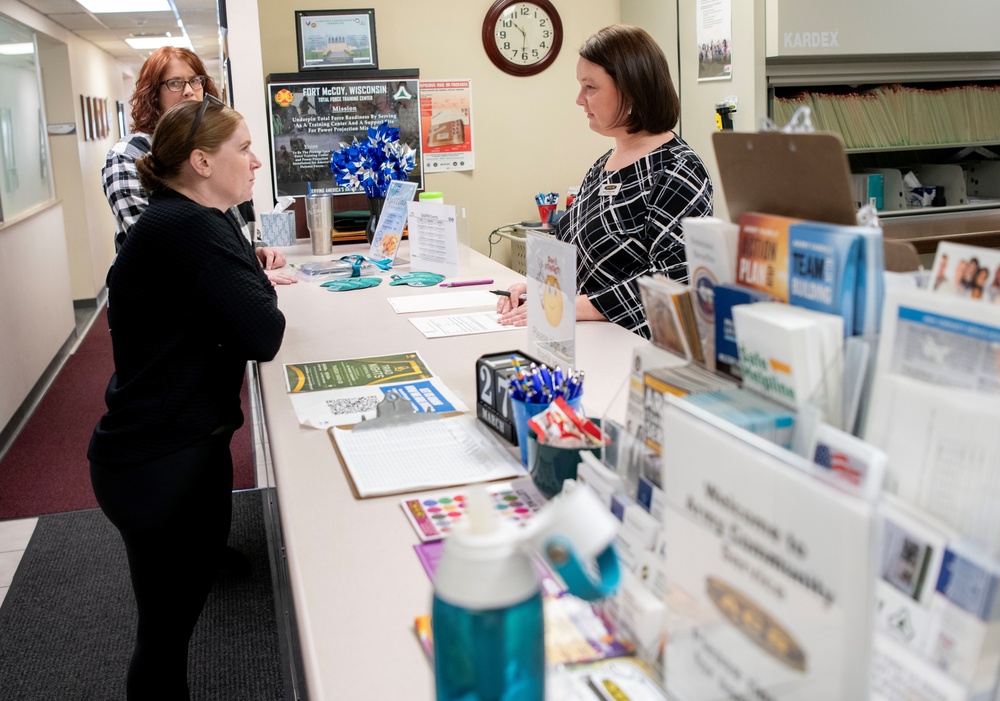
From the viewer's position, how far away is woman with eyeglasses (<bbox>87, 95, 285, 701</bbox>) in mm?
1768

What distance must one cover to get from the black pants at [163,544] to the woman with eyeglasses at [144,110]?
117 centimetres

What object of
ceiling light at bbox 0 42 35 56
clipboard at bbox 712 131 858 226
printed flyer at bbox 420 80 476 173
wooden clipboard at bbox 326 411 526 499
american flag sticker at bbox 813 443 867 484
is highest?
ceiling light at bbox 0 42 35 56

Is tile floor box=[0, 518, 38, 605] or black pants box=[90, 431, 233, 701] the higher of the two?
black pants box=[90, 431, 233, 701]

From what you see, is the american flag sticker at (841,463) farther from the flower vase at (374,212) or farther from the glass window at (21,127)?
the glass window at (21,127)

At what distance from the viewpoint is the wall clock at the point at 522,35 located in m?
4.75

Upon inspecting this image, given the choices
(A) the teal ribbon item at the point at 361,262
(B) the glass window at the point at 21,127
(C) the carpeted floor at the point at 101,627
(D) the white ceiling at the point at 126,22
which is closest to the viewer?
(C) the carpeted floor at the point at 101,627

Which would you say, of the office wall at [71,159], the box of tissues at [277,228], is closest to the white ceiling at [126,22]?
the office wall at [71,159]

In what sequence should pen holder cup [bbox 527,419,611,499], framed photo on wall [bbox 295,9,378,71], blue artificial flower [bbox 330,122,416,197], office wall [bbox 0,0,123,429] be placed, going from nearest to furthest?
pen holder cup [bbox 527,419,611,499] → blue artificial flower [bbox 330,122,416,197] → framed photo on wall [bbox 295,9,378,71] → office wall [bbox 0,0,123,429]

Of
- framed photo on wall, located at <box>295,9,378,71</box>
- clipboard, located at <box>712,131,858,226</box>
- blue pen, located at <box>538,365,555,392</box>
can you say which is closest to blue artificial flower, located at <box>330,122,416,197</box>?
framed photo on wall, located at <box>295,9,378,71</box>

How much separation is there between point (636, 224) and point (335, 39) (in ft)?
8.72

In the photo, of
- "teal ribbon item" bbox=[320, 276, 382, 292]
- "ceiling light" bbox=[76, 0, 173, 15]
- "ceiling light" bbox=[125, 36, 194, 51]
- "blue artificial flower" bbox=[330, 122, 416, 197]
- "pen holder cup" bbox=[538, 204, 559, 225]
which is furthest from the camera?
"ceiling light" bbox=[125, 36, 194, 51]

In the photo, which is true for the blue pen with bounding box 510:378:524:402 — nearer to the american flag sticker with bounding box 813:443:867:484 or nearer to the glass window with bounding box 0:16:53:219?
the american flag sticker with bounding box 813:443:867:484

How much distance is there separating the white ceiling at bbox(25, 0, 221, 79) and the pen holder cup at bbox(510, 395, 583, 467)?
675 centimetres

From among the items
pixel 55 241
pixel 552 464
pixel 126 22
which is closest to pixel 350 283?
pixel 552 464
